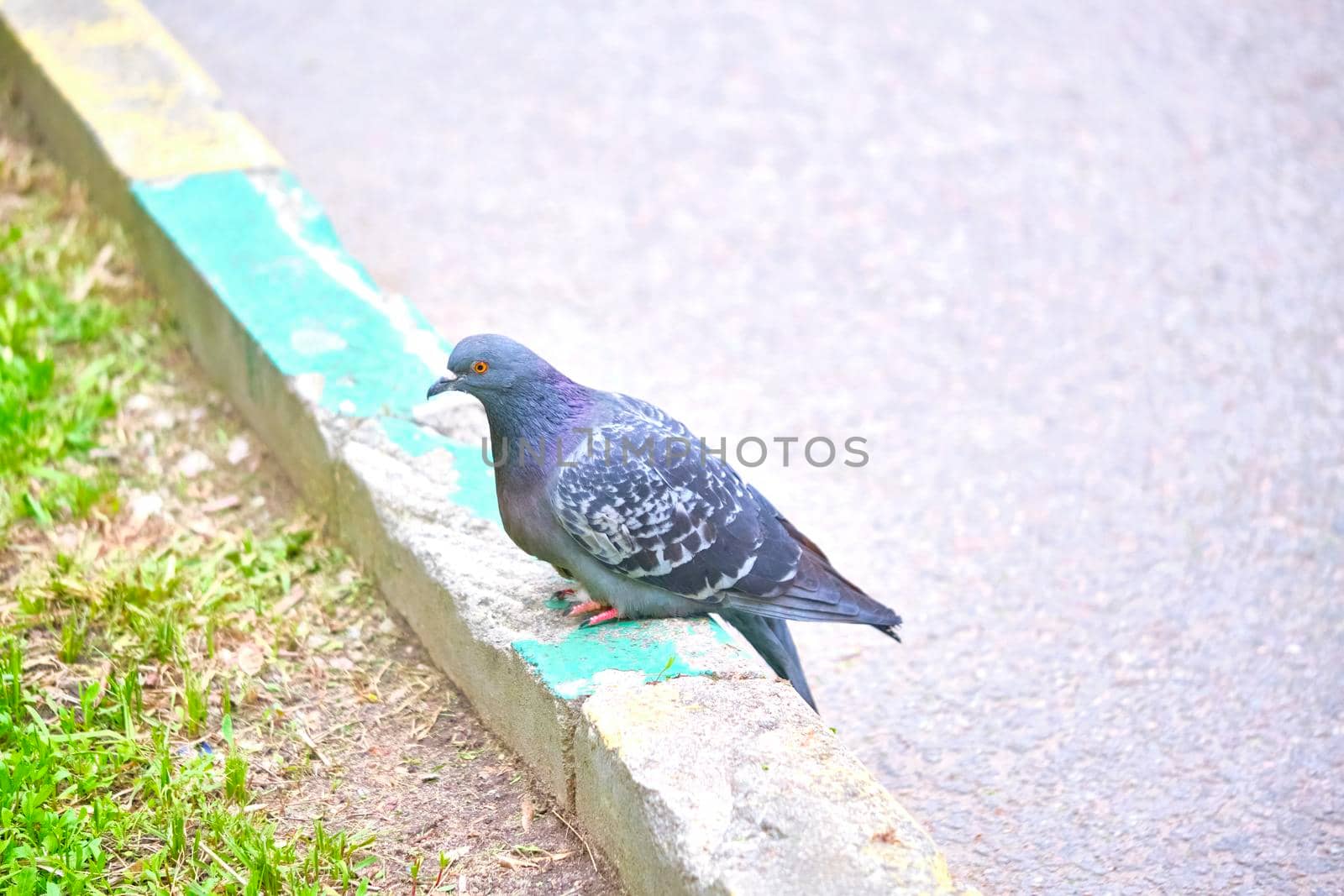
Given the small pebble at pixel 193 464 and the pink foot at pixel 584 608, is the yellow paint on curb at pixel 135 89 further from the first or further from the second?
the pink foot at pixel 584 608

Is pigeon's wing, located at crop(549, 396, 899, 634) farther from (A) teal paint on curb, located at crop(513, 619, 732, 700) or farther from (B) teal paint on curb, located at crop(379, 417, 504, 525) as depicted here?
(B) teal paint on curb, located at crop(379, 417, 504, 525)

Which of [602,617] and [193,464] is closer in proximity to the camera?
[602,617]

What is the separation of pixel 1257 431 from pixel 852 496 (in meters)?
1.65

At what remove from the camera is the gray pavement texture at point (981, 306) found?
3875mm

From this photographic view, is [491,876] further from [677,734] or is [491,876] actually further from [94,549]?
[94,549]

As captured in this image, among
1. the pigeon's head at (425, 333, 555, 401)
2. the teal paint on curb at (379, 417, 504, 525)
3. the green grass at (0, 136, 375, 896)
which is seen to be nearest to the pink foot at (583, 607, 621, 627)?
the teal paint on curb at (379, 417, 504, 525)

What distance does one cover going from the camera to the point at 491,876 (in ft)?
9.96

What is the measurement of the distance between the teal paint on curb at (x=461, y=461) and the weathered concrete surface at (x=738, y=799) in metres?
0.89

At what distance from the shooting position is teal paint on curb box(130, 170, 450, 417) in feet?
13.4

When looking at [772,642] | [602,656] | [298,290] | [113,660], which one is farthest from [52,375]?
[772,642]

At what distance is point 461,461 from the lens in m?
3.86

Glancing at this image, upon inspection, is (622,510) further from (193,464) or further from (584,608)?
(193,464)

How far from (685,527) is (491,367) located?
616mm

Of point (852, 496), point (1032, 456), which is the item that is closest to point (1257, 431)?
point (1032, 456)
